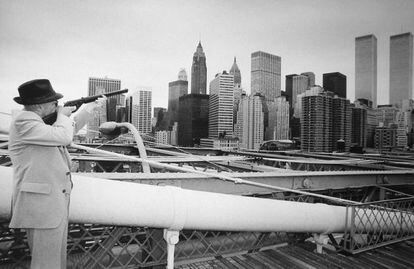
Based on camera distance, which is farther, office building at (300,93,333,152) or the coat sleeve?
office building at (300,93,333,152)

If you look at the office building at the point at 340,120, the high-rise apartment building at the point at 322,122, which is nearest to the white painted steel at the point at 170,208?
the high-rise apartment building at the point at 322,122

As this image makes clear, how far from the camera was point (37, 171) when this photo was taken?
10.0ft

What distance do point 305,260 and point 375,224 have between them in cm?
252

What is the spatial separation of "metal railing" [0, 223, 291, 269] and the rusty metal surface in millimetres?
168

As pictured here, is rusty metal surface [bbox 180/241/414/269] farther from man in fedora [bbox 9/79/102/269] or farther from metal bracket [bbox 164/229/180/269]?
man in fedora [bbox 9/79/102/269]

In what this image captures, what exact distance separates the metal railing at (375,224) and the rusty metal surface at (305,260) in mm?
210

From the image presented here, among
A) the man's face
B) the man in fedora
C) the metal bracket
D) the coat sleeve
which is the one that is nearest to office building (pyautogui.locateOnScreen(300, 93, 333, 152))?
the metal bracket

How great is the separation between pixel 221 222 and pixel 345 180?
5.10 metres

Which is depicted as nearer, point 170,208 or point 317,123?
point 170,208

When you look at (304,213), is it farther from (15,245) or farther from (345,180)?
(15,245)

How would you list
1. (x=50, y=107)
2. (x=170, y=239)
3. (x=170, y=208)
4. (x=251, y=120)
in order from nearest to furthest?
(x=50, y=107) < (x=170, y=208) < (x=170, y=239) < (x=251, y=120)

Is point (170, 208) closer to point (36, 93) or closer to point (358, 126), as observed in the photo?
point (36, 93)

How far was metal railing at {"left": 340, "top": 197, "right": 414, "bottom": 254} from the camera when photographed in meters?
6.60

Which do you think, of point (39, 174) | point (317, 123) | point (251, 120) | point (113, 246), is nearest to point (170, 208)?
point (113, 246)
